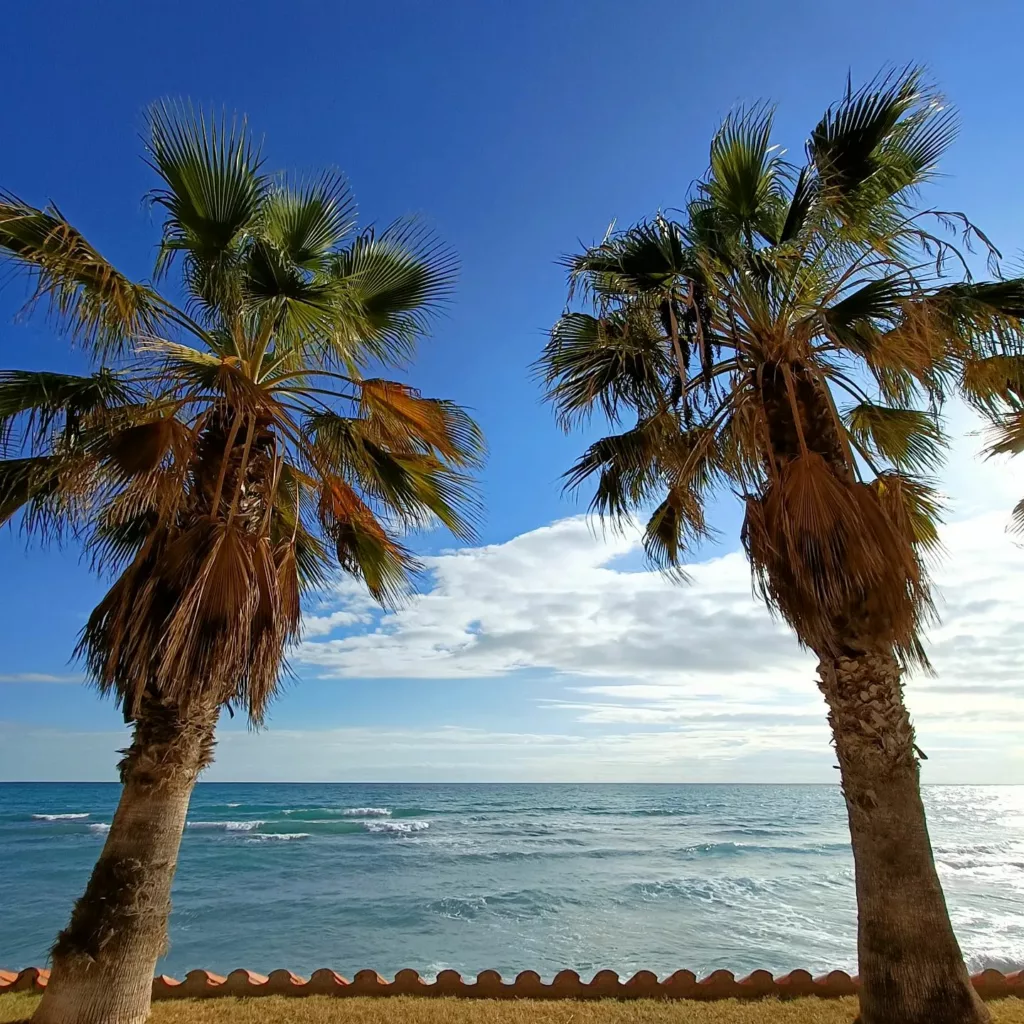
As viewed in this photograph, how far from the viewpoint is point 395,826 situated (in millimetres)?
33562

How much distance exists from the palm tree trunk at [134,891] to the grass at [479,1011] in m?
0.66

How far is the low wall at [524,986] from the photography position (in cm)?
529

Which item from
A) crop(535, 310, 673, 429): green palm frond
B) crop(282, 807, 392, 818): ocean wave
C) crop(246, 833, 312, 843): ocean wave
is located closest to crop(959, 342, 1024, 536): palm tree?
crop(535, 310, 673, 429): green palm frond

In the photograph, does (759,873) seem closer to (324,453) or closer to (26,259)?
(324,453)

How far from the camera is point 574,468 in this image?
6.55 metres

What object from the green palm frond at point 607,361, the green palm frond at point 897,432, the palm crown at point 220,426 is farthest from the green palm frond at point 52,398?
the green palm frond at point 897,432

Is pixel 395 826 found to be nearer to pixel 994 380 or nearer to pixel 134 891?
pixel 134 891

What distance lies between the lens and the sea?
32.4 ft

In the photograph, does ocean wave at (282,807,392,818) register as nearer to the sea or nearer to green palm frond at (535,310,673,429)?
the sea

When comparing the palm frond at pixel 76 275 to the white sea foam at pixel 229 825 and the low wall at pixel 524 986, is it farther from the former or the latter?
the white sea foam at pixel 229 825

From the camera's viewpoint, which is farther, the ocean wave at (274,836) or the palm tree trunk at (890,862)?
the ocean wave at (274,836)

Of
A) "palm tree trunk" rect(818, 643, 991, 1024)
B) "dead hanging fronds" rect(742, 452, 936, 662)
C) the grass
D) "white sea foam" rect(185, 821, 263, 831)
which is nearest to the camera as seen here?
"palm tree trunk" rect(818, 643, 991, 1024)

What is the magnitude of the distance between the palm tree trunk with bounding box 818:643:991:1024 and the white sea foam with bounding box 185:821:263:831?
34578mm

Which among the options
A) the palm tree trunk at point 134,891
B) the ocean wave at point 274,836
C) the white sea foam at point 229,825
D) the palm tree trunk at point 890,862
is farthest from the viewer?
the white sea foam at point 229,825
